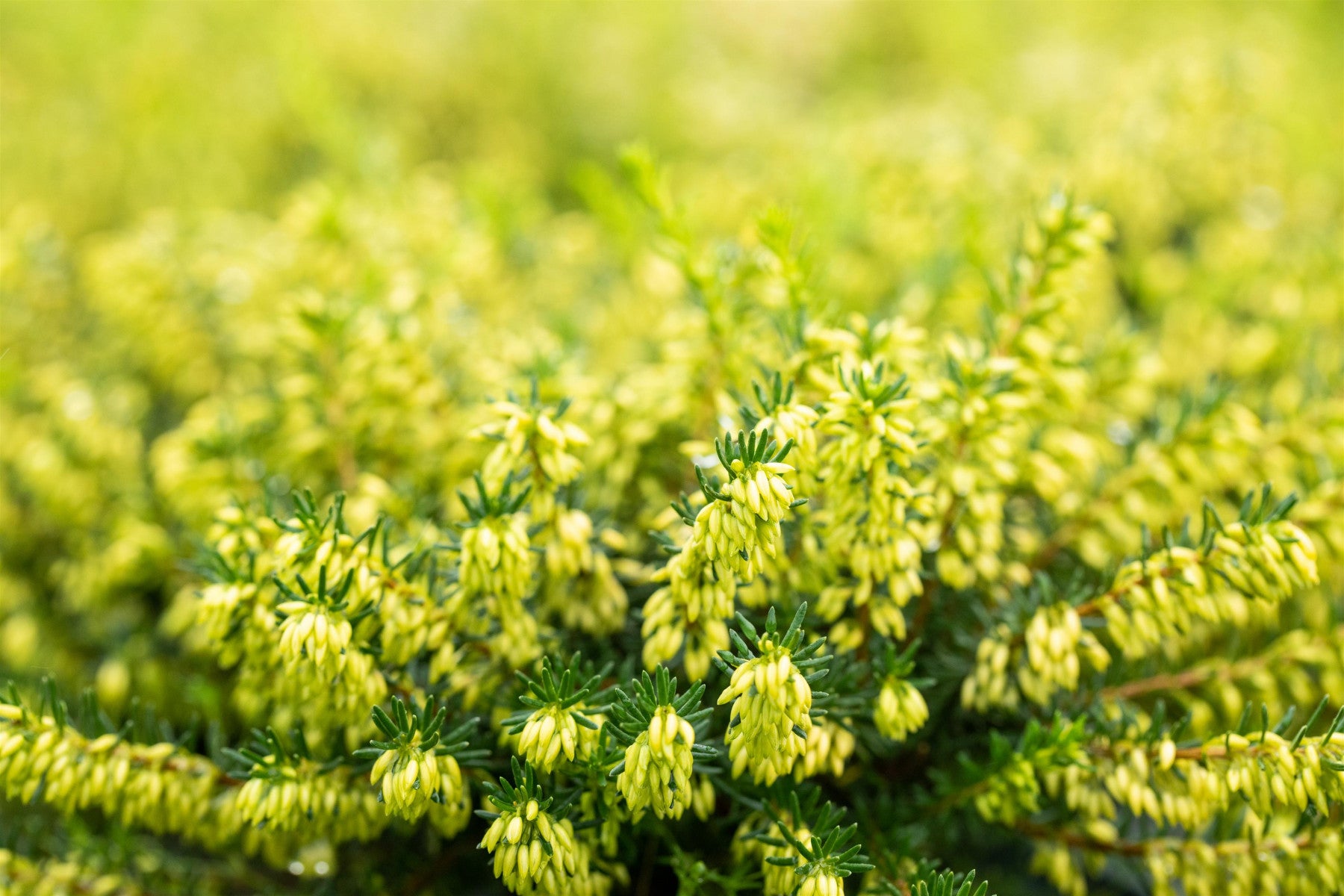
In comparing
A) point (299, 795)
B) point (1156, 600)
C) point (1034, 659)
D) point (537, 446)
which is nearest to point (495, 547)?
point (537, 446)

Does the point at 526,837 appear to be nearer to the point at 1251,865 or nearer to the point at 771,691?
the point at 771,691

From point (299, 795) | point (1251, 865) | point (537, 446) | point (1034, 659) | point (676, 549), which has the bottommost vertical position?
point (1251, 865)

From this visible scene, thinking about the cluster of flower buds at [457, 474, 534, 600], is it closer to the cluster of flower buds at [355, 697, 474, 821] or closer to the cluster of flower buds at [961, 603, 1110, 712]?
the cluster of flower buds at [355, 697, 474, 821]

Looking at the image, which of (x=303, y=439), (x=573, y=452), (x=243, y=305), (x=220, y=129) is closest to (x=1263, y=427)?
(x=573, y=452)

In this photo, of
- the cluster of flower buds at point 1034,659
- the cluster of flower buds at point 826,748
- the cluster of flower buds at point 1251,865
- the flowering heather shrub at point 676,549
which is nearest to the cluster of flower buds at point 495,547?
the flowering heather shrub at point 676,549

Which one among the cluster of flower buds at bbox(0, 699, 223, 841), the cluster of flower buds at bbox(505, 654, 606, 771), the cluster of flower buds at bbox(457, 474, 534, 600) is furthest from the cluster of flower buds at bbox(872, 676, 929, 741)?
the cluster of flower buds at bbox(0, 699, 223, 841)

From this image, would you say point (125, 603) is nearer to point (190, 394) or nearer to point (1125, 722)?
point (190, 394)
